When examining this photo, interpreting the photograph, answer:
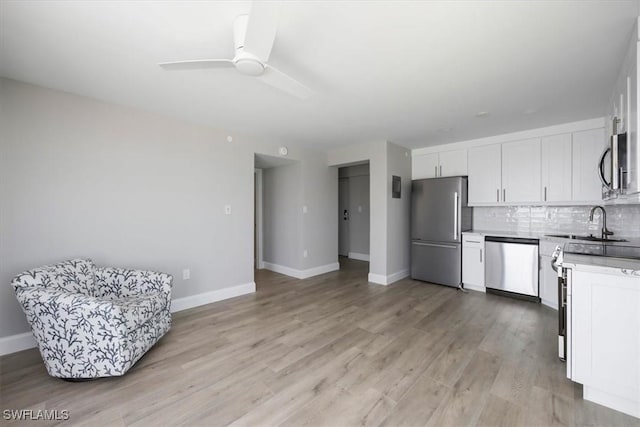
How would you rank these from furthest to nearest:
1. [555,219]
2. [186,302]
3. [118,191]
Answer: [555,219], [186,302], [118,191]

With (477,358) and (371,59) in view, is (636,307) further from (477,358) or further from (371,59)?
(371,59)

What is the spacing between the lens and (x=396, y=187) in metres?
4.38

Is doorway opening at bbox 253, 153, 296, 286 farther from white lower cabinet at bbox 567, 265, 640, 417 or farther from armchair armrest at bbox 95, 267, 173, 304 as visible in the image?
white lower cabinet at bbox 567, 265, 640, 417

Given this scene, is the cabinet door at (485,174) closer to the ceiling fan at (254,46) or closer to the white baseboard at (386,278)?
the white baseboard at (386,278)

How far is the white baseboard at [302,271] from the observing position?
4.67 meters

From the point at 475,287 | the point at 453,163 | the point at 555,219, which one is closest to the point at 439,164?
the point at 453,163

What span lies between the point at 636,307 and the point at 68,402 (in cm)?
353

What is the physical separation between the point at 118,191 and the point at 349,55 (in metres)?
2.69

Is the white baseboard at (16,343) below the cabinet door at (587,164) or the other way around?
below

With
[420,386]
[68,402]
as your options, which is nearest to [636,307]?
[420,386]

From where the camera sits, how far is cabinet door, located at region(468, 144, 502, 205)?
12.9 ft

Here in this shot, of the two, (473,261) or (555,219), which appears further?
(473,261)

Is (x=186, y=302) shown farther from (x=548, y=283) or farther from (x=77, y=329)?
(x=548, y=283)

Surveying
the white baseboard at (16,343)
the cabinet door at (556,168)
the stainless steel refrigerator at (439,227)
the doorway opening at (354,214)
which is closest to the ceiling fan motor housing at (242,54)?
the white baseboard at (16,343)
